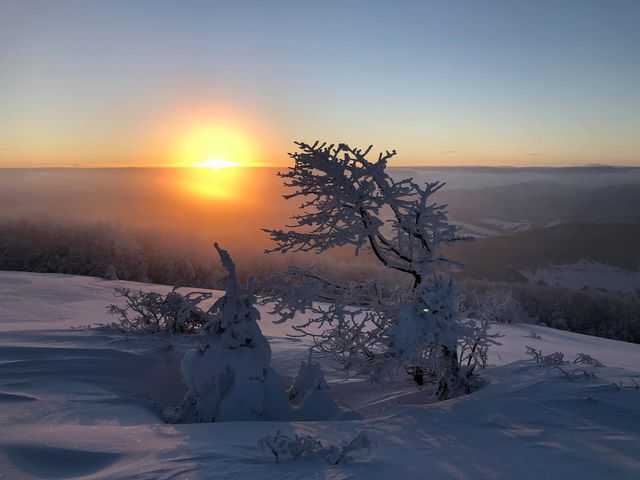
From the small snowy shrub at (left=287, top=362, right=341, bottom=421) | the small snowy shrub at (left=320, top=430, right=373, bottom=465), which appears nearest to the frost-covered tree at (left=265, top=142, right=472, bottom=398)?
the small snowy shrub at (left=287, top=362, right=341, bottom=421)

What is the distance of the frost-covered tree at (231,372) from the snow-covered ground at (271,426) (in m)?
0.53

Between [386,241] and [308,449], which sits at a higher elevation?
[386,241]

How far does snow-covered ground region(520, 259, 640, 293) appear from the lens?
46.5m

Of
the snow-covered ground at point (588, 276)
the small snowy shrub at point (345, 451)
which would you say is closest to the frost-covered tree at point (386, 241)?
the small snowy shrub at point (345, 451)

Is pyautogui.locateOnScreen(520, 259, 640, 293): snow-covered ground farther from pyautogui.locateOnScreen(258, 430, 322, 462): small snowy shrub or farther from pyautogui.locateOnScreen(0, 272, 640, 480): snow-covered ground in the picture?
pyautogui.locateOnScreen(258, 430, 322, 462): small snowy shrub

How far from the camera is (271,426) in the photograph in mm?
5219

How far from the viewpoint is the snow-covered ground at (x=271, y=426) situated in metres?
3.62

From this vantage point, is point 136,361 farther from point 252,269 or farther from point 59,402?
point 252,269

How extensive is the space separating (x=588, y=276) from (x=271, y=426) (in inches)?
A: 2092

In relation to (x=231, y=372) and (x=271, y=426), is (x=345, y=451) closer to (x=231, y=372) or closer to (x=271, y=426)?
(x=271, y=426)

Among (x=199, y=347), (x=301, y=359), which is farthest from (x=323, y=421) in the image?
(x=301, y=359)

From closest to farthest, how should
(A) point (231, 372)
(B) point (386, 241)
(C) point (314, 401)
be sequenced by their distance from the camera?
(A) point (231, 372) < (C) point (314, 401) < (B) point (386, 241)

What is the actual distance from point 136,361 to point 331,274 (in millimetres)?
31332

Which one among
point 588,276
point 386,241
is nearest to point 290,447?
point 386,241
